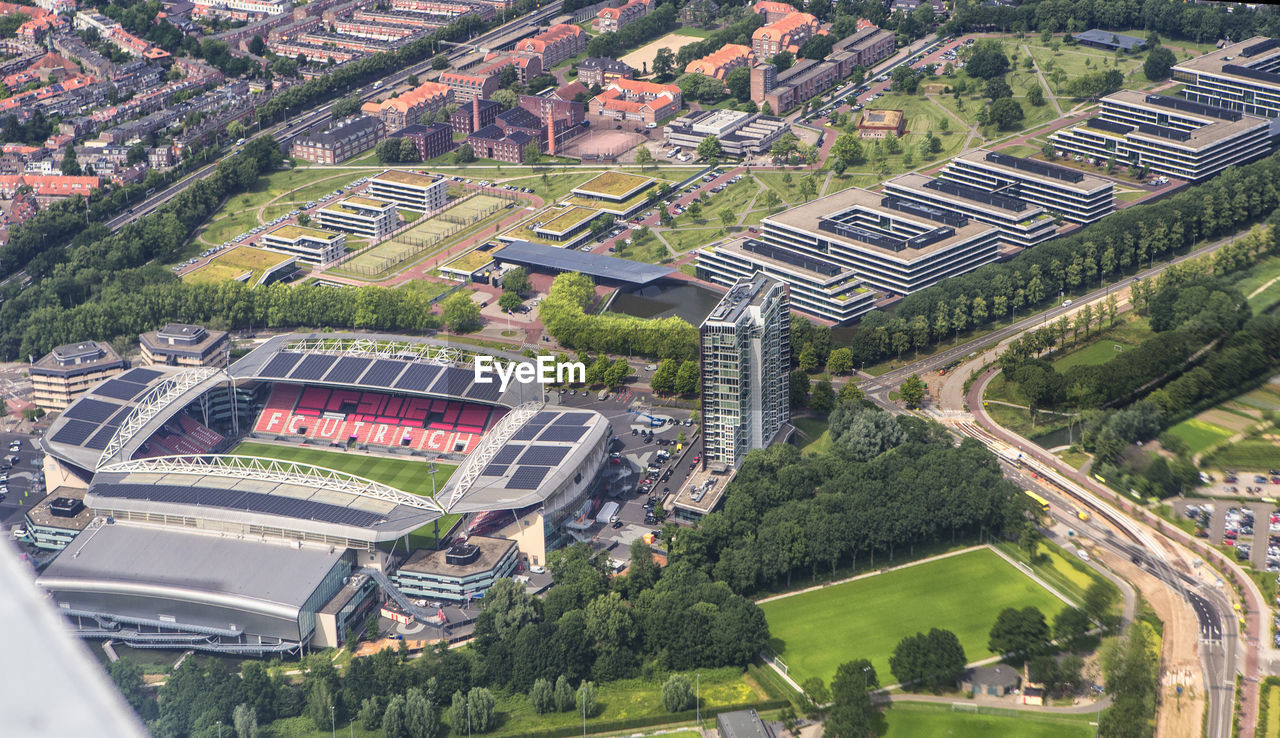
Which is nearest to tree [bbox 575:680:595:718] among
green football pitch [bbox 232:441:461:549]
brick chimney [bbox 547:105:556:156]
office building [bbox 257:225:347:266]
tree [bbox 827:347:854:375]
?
green football pitch [bbox 232:441:461:549]

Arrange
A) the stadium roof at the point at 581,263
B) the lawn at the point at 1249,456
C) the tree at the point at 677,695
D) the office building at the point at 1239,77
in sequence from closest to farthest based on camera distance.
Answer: the lawn at the point at 1249,456, the tree at the point at 677,695, the stadium roof at the point at 581,263, the office building at the point at 1239,77

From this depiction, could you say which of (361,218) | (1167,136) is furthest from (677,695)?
(1167,136)

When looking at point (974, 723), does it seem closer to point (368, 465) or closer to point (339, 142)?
point (368, 465)

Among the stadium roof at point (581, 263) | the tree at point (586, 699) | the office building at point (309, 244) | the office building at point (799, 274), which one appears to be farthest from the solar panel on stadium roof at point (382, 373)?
the tree at point (586, 699)

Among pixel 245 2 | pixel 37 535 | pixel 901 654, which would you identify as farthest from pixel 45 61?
pixel 901 654

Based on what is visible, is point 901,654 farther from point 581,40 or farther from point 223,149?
point 581,40

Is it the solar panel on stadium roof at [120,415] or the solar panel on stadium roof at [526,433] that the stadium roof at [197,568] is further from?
the solar panel on stadium roof at [526,433]
